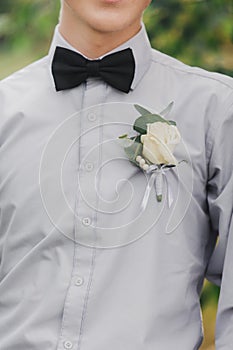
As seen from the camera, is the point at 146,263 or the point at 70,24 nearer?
the point at 146,263

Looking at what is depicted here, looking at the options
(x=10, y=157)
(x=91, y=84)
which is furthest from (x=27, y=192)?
(x=91, y=84)

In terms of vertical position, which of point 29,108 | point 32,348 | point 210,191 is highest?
point 29,108

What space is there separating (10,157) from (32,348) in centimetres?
44

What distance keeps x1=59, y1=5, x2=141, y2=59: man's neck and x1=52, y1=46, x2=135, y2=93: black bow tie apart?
0.08ft

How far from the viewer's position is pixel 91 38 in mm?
2506

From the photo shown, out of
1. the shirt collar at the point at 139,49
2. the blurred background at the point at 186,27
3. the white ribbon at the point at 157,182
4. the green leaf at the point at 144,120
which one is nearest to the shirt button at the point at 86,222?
the white ribbon at the point at 157,182

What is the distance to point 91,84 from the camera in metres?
2.49

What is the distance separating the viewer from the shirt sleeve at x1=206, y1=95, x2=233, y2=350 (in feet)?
7.83

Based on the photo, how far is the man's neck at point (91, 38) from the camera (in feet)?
8.20

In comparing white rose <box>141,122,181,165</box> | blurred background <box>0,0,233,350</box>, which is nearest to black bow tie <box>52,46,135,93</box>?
Result: white rose <box>141,122,181,165</box>

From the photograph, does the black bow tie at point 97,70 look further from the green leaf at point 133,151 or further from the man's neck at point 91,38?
A: the green leaf at point 133,151

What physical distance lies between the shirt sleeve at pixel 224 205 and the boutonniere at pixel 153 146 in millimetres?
94

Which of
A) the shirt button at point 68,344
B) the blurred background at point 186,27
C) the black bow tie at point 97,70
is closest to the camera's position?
the shirt button at point 68,344

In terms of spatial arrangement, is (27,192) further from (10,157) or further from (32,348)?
(32,348)
